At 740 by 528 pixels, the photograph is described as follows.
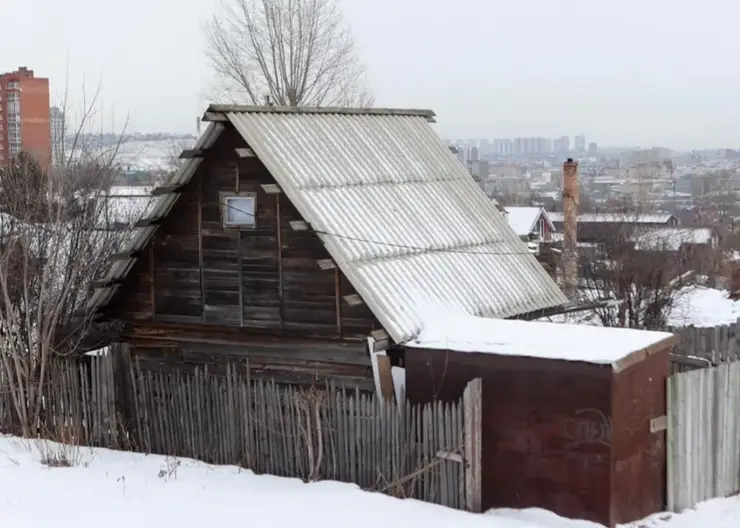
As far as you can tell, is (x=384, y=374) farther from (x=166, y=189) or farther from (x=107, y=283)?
(x=107, y=283)


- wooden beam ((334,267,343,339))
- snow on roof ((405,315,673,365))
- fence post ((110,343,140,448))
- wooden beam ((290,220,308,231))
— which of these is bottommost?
fence post ((110,343,140,448))

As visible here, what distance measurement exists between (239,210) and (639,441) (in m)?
5.81

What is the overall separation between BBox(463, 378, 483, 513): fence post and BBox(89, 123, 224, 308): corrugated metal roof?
5.01m

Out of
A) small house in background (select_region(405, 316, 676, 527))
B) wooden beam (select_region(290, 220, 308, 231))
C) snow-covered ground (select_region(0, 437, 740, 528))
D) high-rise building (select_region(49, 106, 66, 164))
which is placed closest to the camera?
snow-covered ground (select_region(0, 437, 740, 528))

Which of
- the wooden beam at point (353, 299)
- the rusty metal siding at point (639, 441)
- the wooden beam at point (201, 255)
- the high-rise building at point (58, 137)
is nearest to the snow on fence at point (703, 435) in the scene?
the rusty metal siding at point (639, 441)

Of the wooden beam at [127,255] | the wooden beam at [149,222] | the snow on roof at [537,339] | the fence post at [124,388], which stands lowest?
the fence post at [124,388]

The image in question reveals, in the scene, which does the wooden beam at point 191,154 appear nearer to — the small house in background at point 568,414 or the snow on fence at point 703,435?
the small house in background at point 568,414

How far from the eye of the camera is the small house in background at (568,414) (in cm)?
852

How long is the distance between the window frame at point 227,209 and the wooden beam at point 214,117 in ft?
3.27

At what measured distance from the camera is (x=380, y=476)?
31.3ft

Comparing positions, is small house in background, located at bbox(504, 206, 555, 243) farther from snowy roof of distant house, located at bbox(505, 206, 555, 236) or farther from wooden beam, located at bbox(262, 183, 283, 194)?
wooden beam, located at bbox(262, 183, 283, 194)

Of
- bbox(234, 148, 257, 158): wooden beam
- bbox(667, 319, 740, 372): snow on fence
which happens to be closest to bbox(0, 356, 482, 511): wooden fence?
bbox(234, 148, 257, 158): wooden beam

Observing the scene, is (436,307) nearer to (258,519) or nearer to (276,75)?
(258,519)

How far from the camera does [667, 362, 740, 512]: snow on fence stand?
9398 mm
